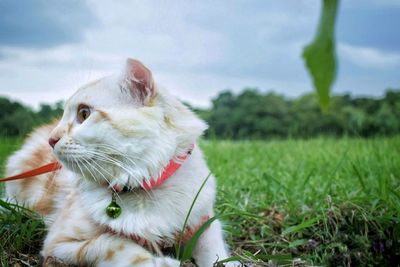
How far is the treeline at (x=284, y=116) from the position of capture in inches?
199

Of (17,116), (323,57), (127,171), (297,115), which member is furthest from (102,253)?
(297,115)

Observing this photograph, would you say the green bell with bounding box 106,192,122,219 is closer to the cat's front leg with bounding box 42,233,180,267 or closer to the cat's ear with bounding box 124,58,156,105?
the cat's front leg with bounding box 42,233,180,267

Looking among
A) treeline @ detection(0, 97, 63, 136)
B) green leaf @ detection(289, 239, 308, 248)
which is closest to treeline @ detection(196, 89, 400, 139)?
treeline @ detection(0, 97, 63, 136)

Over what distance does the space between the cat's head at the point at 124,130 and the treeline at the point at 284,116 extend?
2.99 metres

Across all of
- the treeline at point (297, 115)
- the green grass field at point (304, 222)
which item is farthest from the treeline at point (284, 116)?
the green grass field at point (304, 222)

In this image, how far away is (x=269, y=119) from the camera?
767 cm

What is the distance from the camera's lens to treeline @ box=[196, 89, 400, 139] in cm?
608

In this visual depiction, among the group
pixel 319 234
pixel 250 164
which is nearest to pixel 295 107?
pixel 250 164

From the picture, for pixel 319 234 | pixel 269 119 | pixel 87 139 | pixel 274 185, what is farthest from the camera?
pixel 269 119

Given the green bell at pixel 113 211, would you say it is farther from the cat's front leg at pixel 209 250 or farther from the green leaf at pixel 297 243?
the green leaf at pixel 297 243

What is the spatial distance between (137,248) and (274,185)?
1344mm

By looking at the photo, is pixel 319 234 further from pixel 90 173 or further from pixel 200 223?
pixel 90 173

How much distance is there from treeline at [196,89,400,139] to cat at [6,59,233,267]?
12.4 ft

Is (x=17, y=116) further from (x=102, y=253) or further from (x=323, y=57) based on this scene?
(x=323, y=57)
